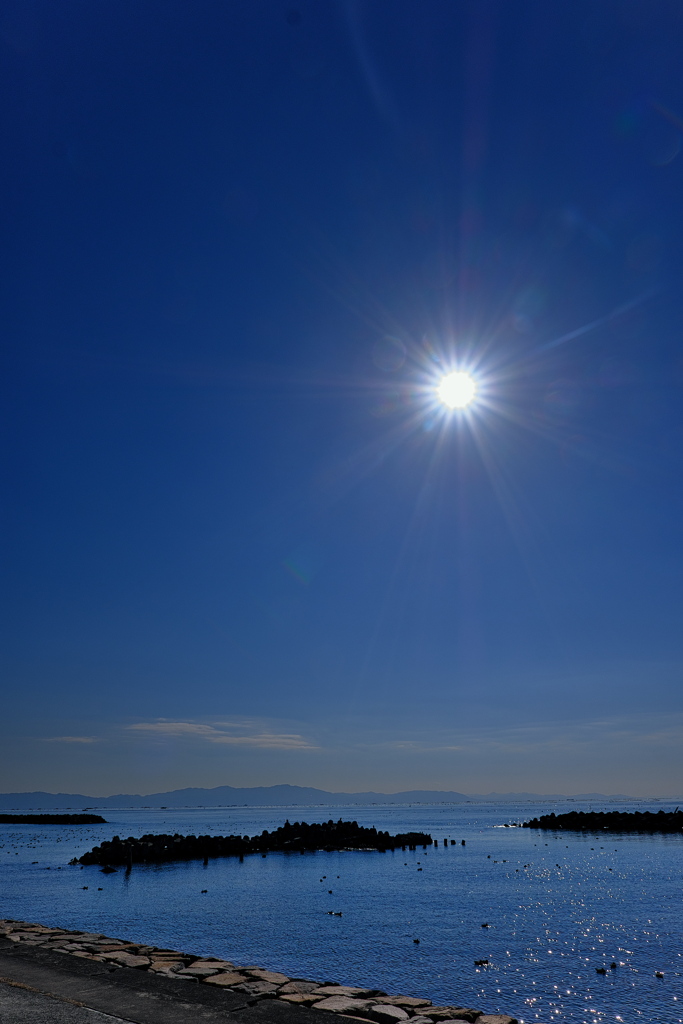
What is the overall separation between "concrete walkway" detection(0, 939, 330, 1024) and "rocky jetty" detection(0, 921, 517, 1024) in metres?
0.63

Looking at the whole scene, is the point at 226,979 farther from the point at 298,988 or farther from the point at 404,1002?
the point at 404,1002

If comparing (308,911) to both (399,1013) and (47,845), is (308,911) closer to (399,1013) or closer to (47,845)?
(399,1013)

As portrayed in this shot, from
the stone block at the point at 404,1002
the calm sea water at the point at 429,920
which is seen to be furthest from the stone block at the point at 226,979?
the calm sea water at the point at 429,920

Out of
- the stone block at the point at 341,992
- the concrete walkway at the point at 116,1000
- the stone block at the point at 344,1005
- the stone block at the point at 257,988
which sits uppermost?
the concrete walkway at the point at 116,1000

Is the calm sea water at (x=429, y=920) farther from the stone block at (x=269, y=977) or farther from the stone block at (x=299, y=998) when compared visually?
the stone block at (x=299, y=998)

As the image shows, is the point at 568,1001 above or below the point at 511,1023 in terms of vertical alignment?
below

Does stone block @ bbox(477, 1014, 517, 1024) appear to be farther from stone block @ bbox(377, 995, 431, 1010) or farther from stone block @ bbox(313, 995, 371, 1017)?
stone block @ bbox(313, 995, 371, 1017)

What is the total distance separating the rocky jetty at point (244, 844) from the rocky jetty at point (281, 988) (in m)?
50.0

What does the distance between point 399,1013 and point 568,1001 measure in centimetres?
1067

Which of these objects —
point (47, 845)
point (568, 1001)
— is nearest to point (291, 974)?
point (568, 1001)

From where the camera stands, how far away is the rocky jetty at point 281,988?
40.1ft

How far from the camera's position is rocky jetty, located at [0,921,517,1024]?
12219 millimetres

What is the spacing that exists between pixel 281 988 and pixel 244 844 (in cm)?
7423

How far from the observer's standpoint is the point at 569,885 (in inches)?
1907
